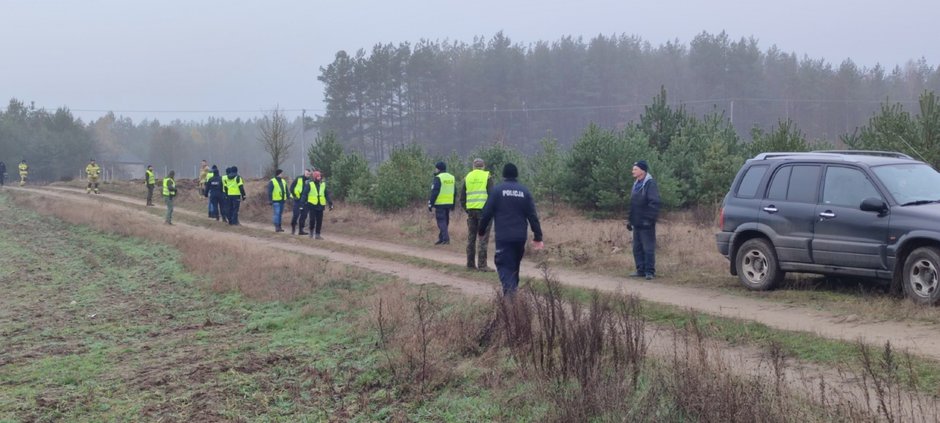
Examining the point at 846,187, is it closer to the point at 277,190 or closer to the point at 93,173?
the point at 277,190

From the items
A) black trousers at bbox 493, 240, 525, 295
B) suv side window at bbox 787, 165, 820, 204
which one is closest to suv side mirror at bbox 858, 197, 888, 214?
suv side window at bbox 787, 165, 820, 204

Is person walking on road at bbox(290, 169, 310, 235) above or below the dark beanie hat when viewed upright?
below

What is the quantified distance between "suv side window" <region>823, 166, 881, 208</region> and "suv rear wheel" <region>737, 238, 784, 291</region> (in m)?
1.06

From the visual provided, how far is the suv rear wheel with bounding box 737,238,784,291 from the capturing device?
11672 millimetres

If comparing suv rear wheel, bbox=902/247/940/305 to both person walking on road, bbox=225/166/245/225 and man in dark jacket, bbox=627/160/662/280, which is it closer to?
man in dark jacket, bbox=627/160/662/280

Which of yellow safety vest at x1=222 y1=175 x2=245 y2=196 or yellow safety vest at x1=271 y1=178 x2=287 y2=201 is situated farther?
yellow safety vest at x1=222 y1=175 x2=245 y2=196

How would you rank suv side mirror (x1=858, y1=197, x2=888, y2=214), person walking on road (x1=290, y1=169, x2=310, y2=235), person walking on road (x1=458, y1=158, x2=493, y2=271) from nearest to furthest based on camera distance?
suv side mirror (x1=858, y1=197, x2=888, y2=214), person walking on road (x1=458, y1=158, x2=493, y2=271), person walking on road (x1=290, y1=169, x2=310, y2=235)

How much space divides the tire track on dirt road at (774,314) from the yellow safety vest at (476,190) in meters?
1.40

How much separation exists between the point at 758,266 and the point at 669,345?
3.97 m

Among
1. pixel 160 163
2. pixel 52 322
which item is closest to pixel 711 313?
pixel 52 322

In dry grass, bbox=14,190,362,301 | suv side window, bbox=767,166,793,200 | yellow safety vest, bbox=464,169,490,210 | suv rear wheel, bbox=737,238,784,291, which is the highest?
suv side window, bbox=767,166,793,200

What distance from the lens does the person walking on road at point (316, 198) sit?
22922 mm

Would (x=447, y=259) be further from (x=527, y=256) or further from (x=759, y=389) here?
(x=759, y=389)

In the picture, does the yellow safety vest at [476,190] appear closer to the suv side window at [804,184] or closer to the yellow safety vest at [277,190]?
the suv side window at [804,184]
